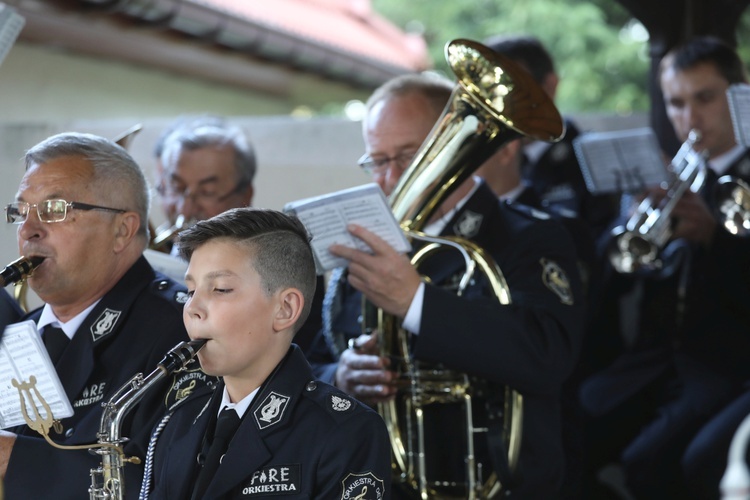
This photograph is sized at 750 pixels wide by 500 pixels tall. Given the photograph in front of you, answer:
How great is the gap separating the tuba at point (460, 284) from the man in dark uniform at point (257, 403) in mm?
711

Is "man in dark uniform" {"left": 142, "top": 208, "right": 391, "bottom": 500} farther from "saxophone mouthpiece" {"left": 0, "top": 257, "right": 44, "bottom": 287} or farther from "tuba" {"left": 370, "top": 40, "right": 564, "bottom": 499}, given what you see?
"tuba" {"left": 370, "top": 40, "right": 564, "bottom": 499}

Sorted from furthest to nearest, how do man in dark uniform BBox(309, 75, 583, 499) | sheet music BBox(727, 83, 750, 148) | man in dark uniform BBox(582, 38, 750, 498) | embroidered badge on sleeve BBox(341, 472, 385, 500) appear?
man in dark uniform BBox(582, 38, 750, 498) → sheet music BBox(727, 83, 750, 148) → man in dark uniform BBox(309, 75, 583, 499) → embroidered badge on sleeve BBox(341, 472, 385, 500)

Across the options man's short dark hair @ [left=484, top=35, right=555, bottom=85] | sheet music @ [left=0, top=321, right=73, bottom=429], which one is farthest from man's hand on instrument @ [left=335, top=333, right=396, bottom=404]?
man's short dark hair @ [left=484, top=35, right=555, bottom=85]

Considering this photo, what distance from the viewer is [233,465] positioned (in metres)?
2.69

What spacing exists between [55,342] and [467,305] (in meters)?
1.15

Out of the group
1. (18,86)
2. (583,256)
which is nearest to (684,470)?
(583,256)

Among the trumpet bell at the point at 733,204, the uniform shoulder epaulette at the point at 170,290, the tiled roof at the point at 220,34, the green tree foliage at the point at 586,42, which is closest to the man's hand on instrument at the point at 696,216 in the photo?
the trumpet bell at the point at 733,204

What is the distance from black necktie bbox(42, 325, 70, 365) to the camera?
3.32 meters

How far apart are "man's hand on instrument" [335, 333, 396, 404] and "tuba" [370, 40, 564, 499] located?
0.26 feet

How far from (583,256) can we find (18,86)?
152 inches

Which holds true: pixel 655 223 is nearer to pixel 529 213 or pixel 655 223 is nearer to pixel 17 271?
pixel 529 213

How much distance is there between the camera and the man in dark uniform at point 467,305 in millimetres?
3420

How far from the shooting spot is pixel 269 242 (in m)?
2.87

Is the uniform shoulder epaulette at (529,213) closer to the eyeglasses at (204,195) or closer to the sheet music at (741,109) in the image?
the sheet music at (741,109)
